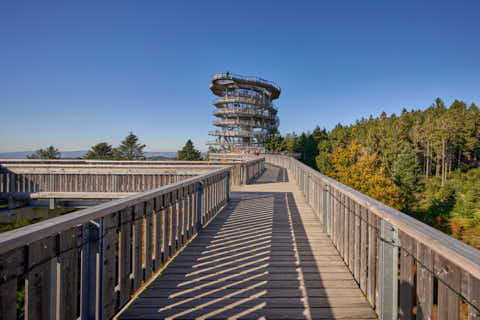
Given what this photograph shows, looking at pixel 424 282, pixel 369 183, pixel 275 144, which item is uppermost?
pixel 275 144

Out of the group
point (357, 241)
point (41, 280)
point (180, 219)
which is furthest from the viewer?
point (180, 219)

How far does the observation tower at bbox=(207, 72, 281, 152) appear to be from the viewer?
64.9 meters

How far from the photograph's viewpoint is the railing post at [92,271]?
6.87ft

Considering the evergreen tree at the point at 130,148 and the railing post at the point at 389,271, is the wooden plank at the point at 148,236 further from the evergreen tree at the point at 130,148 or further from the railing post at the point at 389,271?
the evergreen tree at the point at 130,148

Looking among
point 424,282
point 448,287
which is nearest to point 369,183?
point 424,282

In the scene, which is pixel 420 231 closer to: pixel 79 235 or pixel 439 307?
pixel 439 307

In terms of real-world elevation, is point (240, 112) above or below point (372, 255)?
above

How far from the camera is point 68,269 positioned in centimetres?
190

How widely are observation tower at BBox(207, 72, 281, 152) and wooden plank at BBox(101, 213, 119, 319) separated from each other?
5910cm

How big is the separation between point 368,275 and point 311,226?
3142 millimetres

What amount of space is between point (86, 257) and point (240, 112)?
211 feet

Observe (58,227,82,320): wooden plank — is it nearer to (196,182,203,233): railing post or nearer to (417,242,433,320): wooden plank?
(417,242,433,320): wooden plank

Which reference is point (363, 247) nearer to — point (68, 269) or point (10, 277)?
point (68, 269)

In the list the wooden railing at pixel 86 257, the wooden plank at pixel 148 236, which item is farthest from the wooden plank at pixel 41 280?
the wooden plank at pixel 148 236
